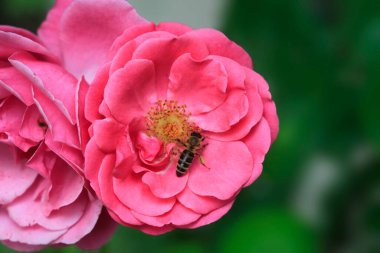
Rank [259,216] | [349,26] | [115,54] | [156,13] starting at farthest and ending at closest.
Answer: [156,13] < [349,26] < [259,216] < [115,54]

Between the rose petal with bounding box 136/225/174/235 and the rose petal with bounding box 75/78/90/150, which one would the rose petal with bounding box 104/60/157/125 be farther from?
the rose petal with bounding box 136/225/174/235

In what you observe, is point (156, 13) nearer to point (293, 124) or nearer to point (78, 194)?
point (293, 124)

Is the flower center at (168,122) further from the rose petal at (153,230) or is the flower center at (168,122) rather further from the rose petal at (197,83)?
the rose petal at (153,230)

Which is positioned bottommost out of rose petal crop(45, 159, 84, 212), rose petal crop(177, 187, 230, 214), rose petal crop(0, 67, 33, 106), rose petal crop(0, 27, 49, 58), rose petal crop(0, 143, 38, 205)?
rose petal crop(0, 143, 38, 205)

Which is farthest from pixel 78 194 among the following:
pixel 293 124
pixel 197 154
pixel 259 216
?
pixel 293 124

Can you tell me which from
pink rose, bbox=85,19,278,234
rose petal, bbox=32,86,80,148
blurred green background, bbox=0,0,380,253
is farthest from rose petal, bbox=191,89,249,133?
blurred green background, bbox=0,0,380,253

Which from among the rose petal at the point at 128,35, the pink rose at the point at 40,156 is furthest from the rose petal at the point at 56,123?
the rose petal at the point at 128,35
